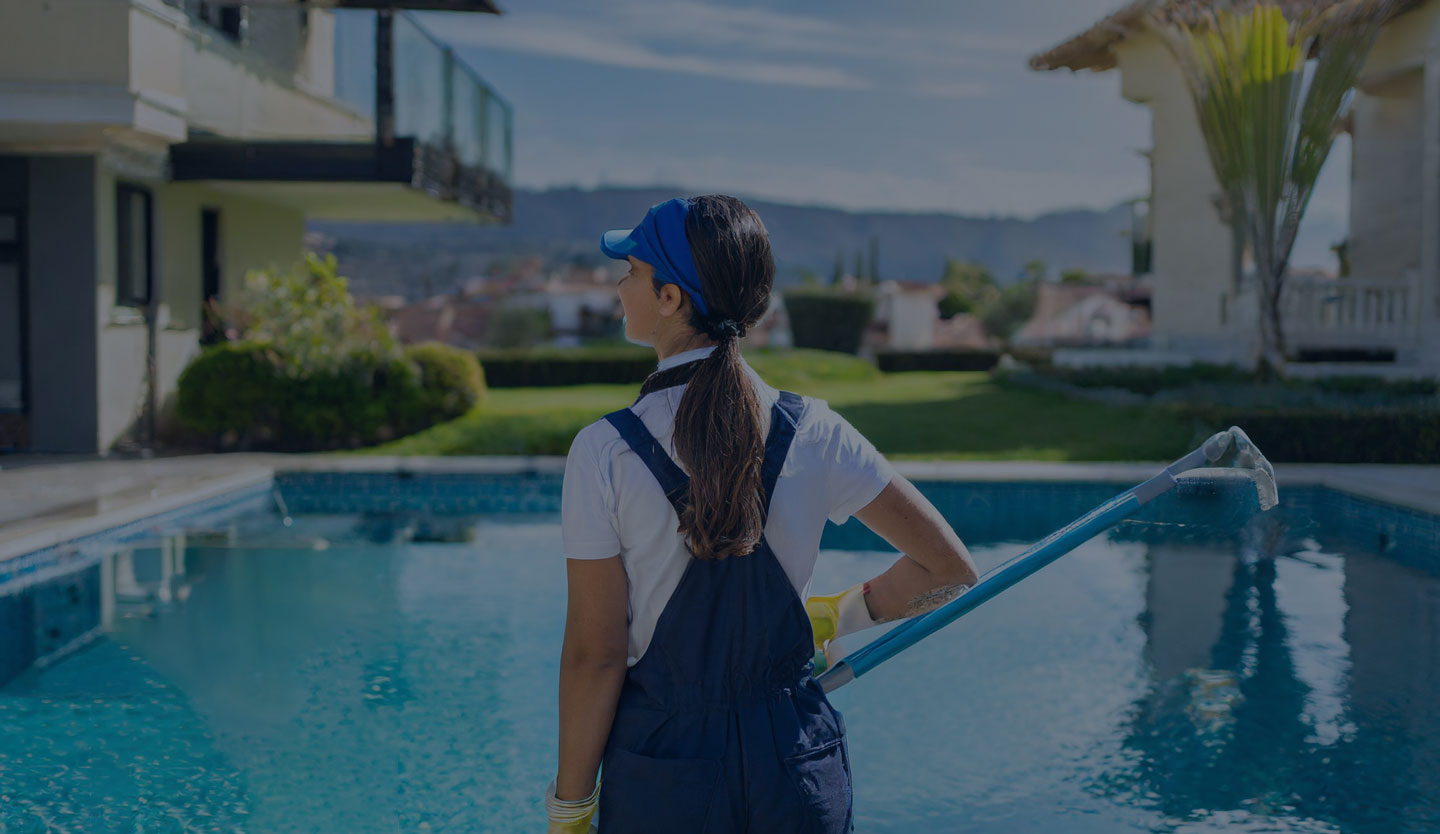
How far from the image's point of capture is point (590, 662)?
182cm

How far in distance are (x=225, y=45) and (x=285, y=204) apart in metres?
3.07

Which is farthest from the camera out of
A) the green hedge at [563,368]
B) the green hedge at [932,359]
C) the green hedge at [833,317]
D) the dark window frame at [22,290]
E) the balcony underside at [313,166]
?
the green hedge at [833,317]

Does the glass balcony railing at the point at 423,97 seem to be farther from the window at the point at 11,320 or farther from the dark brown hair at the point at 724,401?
the dark brown hair at the point at 724,401

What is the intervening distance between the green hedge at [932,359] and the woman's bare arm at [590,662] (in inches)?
1001

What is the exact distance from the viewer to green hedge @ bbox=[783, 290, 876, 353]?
3088cm

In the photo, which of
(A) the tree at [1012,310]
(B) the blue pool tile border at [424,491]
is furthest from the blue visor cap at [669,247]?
(A) the tree at [1012,310]

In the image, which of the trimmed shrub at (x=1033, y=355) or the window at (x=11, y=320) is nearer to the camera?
the window at (x=11, y=320)

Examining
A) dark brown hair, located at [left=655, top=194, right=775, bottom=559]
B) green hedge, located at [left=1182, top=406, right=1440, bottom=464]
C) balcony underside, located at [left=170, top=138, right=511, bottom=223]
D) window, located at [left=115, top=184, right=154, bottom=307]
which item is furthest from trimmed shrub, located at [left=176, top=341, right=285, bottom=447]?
dark brown hair, located at [left=655, top=194, right=775, bottom=559]

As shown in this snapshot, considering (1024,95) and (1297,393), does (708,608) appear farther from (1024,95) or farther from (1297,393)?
(1024,95)

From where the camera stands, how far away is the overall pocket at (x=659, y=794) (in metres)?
1.80

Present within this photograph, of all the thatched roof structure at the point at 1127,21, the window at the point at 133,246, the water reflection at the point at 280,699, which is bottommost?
the water reflection at the point at 280,699

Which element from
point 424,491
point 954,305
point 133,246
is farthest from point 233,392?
point 954,305

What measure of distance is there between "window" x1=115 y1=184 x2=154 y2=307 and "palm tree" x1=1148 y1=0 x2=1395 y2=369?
10969mm

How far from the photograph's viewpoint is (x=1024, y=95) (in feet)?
281
